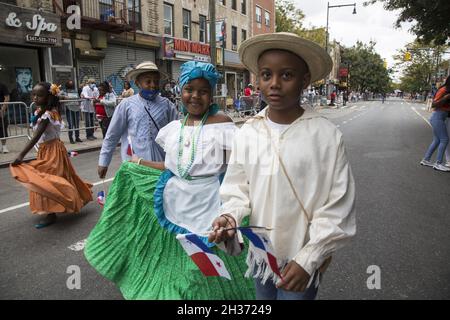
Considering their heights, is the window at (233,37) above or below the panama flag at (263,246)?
above

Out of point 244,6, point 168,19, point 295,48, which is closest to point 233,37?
point 244,6

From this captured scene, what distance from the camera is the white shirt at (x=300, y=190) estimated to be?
5.29 ft

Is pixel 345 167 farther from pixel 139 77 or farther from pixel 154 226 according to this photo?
pixel 139 77

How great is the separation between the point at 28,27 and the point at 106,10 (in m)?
4.91

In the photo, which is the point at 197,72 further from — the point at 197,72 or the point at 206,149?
the point at 206,149

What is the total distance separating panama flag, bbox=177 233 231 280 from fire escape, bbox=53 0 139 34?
16168 millimetres

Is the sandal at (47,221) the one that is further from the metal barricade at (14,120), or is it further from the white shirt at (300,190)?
the metal barricade at (14,120)

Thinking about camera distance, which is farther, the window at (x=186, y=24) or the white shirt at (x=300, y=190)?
the window at (x=186, y=24)

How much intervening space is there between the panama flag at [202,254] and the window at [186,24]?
24.1 meters

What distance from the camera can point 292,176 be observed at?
5.65ft

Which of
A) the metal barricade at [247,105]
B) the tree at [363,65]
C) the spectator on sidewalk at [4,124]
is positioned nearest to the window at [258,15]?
the metal barricade at [247,105]

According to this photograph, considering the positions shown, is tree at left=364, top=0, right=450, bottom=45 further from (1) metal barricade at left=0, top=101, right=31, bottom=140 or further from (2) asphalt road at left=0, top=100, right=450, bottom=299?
(1) metal barricade at left=0, top=101, right=31, bottom=140

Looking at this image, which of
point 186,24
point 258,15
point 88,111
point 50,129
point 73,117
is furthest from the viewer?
point 258,15
